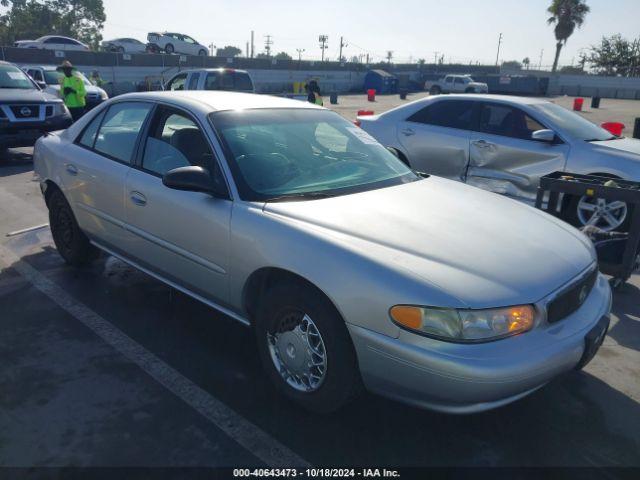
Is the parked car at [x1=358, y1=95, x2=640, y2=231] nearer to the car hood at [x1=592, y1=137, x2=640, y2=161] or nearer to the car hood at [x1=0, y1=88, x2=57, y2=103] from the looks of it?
the car hood at [x1=592, y1=137, x2=640, y2=161]

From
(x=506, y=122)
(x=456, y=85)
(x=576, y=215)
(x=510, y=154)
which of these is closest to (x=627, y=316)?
(x=576, y=215)

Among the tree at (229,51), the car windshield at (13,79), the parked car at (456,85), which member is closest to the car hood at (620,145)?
the car windshield at (13,79)

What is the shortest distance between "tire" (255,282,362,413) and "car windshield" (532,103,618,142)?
16.0ft

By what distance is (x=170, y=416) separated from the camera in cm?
268

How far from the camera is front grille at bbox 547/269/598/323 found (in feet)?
7.88

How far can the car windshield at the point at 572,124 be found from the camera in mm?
6055

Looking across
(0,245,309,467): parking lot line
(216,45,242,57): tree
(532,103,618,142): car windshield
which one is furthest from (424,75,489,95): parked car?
(216,45,242,57): tree

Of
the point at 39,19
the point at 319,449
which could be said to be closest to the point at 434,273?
the point at 319,449

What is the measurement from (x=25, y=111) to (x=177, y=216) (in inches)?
323

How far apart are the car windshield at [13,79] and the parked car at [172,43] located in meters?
26.7

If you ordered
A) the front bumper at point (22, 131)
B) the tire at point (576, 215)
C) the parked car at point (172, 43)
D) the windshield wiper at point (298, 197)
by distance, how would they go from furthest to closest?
the parked car at point (172, 43) < the front bumper at point (22, 131) < the tire at point (576, 215) < the windshield wiper at point (298, 197)

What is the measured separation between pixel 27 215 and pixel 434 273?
18.7 ft

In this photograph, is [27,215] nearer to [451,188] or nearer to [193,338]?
[193,338]

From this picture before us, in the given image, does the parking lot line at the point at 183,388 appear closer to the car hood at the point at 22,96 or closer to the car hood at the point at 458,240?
the car hood at the point at 458,240
